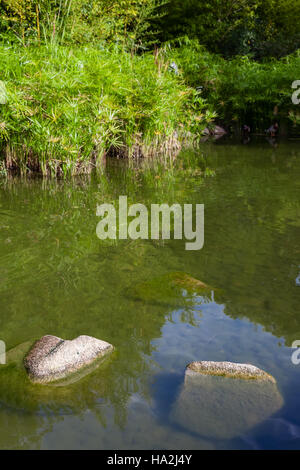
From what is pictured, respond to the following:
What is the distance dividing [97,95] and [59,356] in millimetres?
5629

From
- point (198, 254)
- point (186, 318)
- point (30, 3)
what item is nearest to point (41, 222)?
point (198, 254)

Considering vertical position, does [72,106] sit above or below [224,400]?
above

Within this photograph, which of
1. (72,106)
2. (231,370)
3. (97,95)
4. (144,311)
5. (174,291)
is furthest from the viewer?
(97,95)

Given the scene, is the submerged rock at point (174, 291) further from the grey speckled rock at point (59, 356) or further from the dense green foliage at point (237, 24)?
the dense green foliage at point (237, 24)

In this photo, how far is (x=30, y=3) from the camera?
971cm

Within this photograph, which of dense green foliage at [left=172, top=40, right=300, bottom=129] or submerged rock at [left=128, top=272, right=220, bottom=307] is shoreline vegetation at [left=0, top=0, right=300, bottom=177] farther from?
submerged rock at [left=128, top=272, right=220, bottom=307]

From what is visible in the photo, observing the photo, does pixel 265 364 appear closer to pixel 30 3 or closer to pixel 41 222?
pixel 41 222

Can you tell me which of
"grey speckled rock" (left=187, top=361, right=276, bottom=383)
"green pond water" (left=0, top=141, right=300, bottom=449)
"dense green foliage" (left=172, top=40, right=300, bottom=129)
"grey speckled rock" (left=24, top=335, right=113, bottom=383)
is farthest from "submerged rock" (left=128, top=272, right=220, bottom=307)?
"dense green foliage" (left=172, top=40, right=300, bottom=129)

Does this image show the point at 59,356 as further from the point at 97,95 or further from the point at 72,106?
the point at 97,95

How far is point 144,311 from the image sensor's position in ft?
9.46

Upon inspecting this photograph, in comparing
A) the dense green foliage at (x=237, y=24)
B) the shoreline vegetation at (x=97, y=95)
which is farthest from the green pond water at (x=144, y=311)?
the dense green foliage at (x=237, y=24)

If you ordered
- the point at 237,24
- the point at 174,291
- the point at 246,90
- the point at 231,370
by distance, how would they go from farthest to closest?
1. the point at 237,24
2. the point at 246,90
3. the point at 174,291
4. the point at 231,370

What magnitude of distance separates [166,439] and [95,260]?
6.90ft

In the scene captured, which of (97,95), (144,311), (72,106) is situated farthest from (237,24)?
(144,311)
